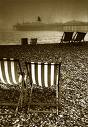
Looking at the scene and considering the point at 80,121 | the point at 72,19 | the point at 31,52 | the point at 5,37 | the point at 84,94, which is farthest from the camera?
the point at 72,19

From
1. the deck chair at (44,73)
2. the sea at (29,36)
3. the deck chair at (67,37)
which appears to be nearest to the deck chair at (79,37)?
the deck chair at (67,37)

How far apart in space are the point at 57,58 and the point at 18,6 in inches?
122

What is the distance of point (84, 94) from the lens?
3430 mm

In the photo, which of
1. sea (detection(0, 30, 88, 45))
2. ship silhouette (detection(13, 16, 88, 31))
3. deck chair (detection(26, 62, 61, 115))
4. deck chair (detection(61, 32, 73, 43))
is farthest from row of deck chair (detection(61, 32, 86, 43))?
deck chair (detection(26, 62, 61, 115))

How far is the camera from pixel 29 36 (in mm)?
6773

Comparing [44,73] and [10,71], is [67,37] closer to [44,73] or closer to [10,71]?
[44,73]

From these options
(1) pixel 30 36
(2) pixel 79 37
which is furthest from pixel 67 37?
(1) pixel 30 36

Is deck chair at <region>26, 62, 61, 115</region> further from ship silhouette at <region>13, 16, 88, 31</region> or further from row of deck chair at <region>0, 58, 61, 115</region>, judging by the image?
ship silhouette at <region>13, 16, 88, 31</region>

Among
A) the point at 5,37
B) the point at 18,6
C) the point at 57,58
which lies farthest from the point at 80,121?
the point at 18,6

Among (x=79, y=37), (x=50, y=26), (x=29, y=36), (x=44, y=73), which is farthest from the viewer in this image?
(x=50, y=26)

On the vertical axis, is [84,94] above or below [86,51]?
below

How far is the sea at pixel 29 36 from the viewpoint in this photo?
Result: 20.6 ft

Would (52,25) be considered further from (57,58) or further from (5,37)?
(57,58)

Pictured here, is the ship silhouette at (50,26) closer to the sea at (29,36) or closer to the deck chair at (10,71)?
the sea at (29,36)
